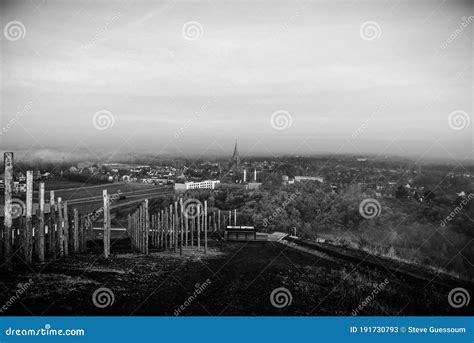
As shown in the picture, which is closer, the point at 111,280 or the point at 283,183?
the point at 111,280

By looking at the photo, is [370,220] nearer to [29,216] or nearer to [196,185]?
[196,185]

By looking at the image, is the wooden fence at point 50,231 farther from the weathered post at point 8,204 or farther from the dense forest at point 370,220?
the dense forest at point 370,220

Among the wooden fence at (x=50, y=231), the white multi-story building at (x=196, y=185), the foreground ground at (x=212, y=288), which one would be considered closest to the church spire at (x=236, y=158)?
the white multi-story building at (x=196, y=185)

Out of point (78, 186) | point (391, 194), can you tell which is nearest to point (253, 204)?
point (391, 194)

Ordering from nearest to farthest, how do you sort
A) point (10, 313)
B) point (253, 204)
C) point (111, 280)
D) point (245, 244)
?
point (10, 313), point (111, 280), point (245, 244), point (253, 204)

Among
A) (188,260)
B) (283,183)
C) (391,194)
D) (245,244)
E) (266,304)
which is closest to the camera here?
(266,304)

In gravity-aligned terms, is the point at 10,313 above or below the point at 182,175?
below

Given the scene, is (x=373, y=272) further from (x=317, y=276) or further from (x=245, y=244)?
(x=245, y=244)

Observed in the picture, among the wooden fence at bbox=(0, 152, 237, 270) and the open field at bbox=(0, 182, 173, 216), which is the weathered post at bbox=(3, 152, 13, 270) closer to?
the wooden fence at bbox=(0, 152, 237, 270)

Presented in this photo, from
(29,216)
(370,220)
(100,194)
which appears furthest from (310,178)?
(29,216)
